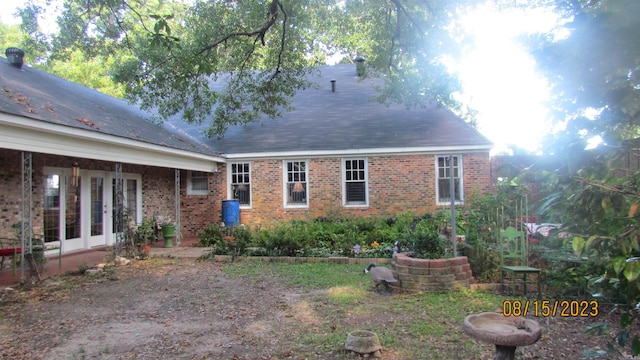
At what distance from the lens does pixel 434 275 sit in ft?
20.5

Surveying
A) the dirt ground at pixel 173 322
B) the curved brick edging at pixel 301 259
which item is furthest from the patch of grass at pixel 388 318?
the curved brick edging at pixel 301 259

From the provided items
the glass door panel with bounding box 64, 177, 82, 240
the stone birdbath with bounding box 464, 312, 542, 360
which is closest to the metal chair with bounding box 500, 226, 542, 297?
the stone birdbath with bounding box 464, 312, 542, 360

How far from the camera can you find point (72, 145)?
842cm

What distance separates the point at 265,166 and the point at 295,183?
50.0 inches

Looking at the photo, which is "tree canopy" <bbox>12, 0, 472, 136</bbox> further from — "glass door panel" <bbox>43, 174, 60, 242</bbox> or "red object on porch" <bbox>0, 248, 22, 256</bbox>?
"red object on porch" <bbox>0, 248, 22, 256</bbox>

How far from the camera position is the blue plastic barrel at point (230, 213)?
1419 cm

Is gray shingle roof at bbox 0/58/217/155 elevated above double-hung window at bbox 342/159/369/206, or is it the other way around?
gray shingle roof at bbox 0/58/217/155

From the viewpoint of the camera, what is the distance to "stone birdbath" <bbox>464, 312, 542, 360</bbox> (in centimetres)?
316

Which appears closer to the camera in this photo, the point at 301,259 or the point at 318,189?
the point at 301,259

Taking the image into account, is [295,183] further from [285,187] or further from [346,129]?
[346,129]

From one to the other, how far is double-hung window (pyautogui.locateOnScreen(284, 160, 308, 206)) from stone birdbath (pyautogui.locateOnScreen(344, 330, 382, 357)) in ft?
35.0

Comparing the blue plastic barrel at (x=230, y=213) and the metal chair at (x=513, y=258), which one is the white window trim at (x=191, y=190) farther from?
the metal chair at (x=513, y=258)

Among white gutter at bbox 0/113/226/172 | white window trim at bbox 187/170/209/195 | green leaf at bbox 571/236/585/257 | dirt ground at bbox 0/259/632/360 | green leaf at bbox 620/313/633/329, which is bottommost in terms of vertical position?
dirt ground at bbox 0/259/632/360
